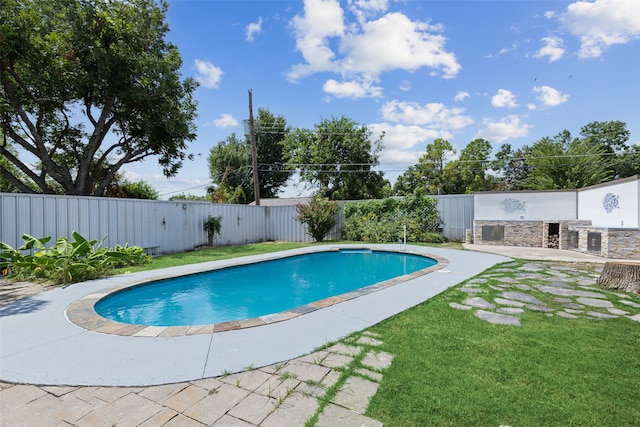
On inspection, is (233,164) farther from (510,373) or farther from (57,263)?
(510,373)

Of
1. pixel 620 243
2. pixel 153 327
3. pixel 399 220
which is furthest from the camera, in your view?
pixel 399 220

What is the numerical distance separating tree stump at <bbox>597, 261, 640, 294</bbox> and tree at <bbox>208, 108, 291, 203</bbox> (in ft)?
81.8

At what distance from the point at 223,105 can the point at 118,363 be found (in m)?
17.0

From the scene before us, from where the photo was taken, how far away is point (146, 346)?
3012 millimetres

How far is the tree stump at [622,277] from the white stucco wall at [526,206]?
6.73 metres

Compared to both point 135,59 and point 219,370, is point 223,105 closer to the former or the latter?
point 135,59

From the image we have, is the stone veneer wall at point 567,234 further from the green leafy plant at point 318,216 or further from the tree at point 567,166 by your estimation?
the tree at point 567,166

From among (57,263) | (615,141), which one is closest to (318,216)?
(57,263)

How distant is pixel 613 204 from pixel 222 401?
11572 millimetres

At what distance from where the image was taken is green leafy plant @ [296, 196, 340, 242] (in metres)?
13.6

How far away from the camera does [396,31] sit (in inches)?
365

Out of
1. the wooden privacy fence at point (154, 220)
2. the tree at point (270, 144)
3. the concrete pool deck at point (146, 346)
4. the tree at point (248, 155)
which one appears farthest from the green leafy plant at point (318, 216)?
the tree at point (270, 144)

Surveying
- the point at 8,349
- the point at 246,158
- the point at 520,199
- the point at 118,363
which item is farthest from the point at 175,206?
the point at 246,158

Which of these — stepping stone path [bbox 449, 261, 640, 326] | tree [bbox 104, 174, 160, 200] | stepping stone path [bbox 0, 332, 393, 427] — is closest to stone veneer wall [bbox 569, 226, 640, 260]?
stepping stone path [bbox 449, 261, 640, 326]
